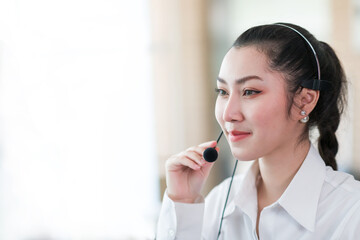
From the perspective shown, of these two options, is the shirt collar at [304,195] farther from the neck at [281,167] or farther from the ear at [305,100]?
the ear at [305,100]

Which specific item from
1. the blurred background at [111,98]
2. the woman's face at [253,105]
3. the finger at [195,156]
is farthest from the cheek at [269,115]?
the blurred background at [111,98]

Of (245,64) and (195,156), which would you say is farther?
(195,156)

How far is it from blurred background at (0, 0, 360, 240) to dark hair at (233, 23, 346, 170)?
230 mm

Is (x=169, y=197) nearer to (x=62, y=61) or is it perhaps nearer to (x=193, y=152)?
(x=193, y=152)

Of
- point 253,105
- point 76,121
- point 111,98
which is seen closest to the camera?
point 253,105

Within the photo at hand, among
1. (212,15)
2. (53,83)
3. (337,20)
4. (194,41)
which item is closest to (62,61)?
Result: (53,83)

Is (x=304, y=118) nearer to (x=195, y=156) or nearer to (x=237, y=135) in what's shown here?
(x=237, y=135)

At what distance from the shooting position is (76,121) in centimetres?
219

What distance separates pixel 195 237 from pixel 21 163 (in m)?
1.13

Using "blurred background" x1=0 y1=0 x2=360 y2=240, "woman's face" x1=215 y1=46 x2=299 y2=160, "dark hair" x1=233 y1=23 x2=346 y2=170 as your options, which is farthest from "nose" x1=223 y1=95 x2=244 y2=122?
"blurred background" x1=0 y1=0 x2=360 y2=240

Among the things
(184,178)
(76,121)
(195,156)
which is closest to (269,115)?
(195,156)

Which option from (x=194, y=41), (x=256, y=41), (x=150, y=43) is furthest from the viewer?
(x=194, y=41)

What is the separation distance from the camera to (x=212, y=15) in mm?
2883

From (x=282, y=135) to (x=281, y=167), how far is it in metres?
0.12
